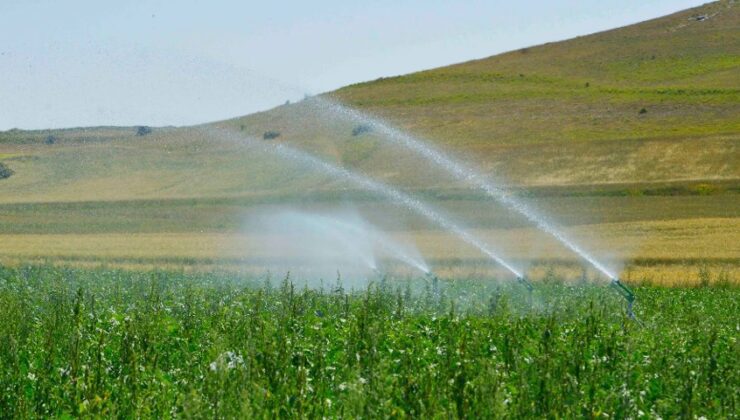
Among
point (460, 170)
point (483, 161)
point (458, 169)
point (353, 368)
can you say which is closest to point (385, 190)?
point (460, 170)

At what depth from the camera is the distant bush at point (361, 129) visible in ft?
312

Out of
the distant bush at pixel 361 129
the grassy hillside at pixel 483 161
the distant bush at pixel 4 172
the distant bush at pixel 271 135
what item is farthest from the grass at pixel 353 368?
the distant bush at pixel 271 135

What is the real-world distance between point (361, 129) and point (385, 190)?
3115cm

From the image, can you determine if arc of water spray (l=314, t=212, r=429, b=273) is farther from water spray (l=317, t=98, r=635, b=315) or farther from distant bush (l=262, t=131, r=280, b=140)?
distant bush (l=262, t=131, r=280, b=140)

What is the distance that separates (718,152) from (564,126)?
22322mm

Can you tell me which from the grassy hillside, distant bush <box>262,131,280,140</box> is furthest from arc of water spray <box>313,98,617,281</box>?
distant bush <box>262,131,280,140</box>

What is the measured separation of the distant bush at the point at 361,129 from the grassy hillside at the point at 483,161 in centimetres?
122

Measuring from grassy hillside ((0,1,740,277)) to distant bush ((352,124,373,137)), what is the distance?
122 cm

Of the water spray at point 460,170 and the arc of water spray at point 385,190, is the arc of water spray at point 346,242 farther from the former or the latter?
the water spray at point 460,170

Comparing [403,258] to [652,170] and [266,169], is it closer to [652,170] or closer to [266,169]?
[652,170]

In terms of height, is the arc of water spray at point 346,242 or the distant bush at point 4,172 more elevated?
the distant bush at point 4,172

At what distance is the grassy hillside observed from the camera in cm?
4588

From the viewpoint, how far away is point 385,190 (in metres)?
65.6

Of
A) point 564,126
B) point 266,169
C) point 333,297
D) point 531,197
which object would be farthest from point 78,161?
point 333,297
